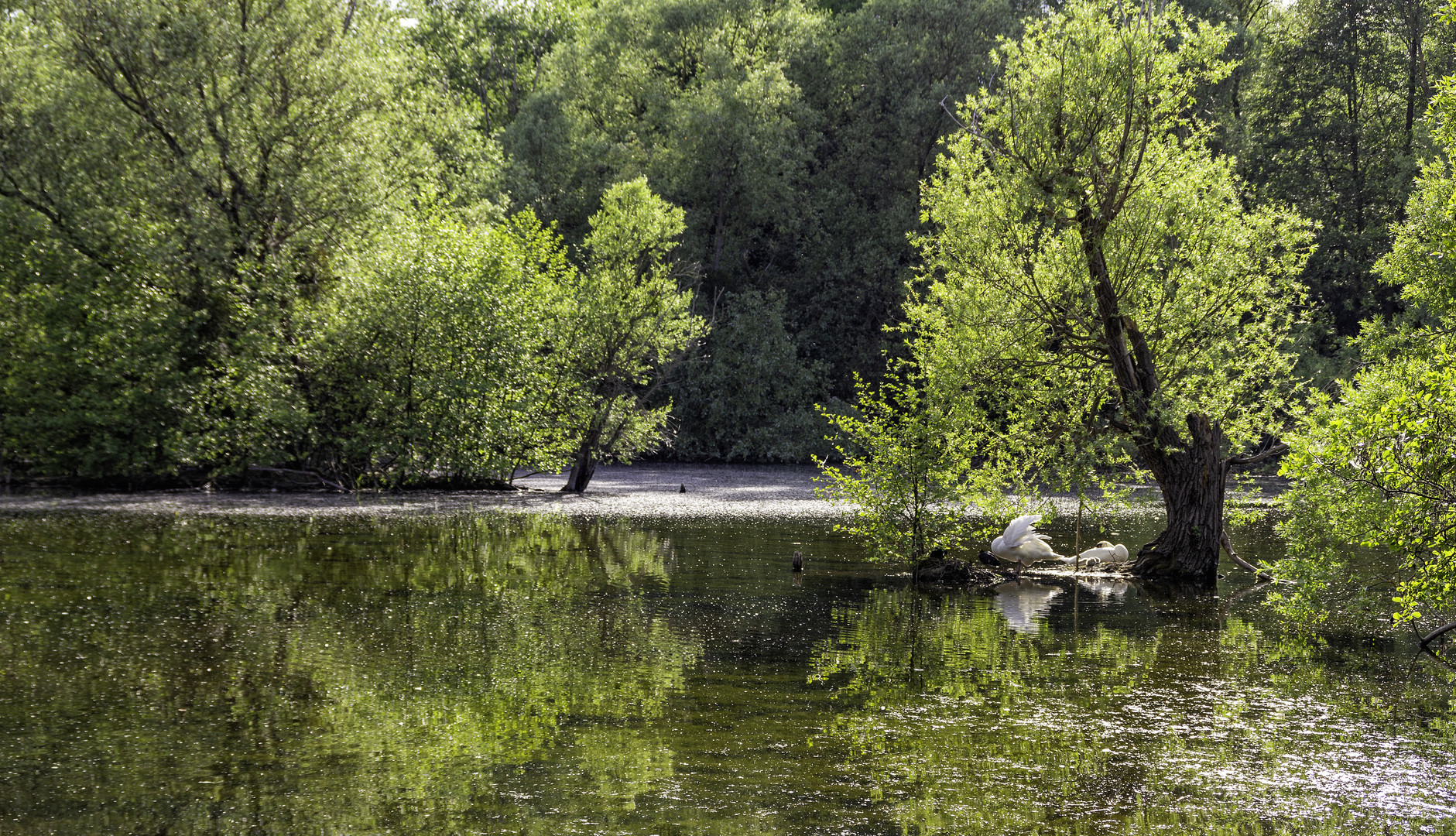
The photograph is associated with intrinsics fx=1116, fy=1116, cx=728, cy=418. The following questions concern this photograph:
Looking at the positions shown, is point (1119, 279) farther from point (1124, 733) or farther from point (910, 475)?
point (1124, 733)

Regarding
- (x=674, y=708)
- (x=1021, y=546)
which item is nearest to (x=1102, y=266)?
(x=1021, y=546)

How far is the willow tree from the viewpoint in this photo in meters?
20.4

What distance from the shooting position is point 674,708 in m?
10.9

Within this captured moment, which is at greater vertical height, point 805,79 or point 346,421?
point 805,79

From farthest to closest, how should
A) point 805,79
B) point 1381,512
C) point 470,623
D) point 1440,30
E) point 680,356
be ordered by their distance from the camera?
1. point 805,79
2. point 680,356
3. point 1440,30
4. point 470,623
5. point 1381,512

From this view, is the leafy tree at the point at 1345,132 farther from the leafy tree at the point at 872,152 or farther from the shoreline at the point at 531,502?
the shoreline at the point at 531,502

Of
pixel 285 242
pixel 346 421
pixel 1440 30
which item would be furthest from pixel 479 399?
pixel 1440 30

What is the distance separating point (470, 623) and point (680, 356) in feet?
128

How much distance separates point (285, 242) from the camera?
34.1 m

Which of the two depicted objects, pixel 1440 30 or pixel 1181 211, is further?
pixel 1440 30

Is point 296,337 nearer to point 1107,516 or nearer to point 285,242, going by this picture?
point 285,242

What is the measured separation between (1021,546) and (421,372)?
740 inches

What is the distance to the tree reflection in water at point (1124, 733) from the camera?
8219 mm

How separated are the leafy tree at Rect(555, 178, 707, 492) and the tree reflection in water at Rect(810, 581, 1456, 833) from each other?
894 inches
